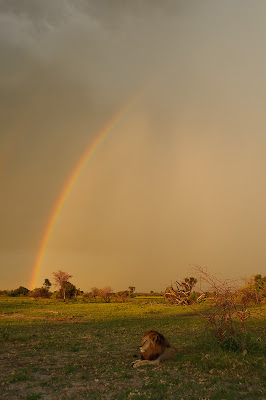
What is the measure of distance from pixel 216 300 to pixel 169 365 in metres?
3.67

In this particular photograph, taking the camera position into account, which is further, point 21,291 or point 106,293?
point 21,291

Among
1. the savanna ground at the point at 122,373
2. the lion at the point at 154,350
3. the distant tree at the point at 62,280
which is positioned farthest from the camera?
the distant tree at the point at 62,280

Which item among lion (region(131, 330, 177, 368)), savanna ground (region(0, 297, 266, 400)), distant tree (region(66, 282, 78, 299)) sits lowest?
savanna ground (region(0, 297, 266, 400))

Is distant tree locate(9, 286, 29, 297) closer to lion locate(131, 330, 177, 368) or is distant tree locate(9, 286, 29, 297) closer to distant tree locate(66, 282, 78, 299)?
distant tree locate(66, 282, 78, 299)

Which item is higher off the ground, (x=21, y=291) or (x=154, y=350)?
(x=21, y=291)

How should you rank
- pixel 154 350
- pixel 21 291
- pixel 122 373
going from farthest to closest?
pixel 21 291 < pixel 154 350 < pixel 122 373

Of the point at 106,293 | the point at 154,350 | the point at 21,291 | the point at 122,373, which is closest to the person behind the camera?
the point at 122,373

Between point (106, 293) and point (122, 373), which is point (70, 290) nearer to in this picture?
point (106, 293)

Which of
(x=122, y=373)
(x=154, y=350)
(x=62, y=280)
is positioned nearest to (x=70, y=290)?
(x=62, y=280)

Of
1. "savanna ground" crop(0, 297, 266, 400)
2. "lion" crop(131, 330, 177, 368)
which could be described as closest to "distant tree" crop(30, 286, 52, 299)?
"savanna ground" crop(0, 297, 266, 400)

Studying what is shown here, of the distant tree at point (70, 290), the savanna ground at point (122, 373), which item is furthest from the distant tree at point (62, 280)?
the savanna ground at point (122, 373)

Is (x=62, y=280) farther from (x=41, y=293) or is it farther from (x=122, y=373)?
(x=122, y=373)

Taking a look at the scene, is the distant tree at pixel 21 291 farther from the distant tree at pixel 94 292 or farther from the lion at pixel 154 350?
the lion at pixel 154 350

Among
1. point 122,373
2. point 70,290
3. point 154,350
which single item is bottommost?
point 122,373
